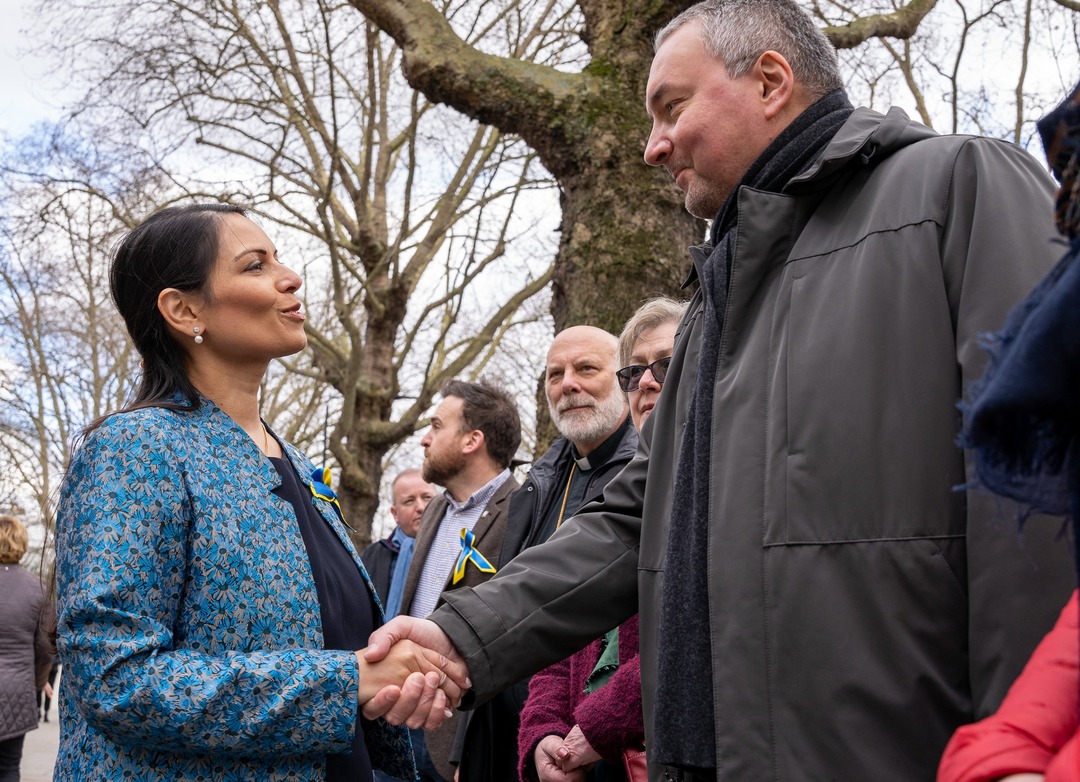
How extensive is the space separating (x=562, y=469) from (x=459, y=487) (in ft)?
3.97

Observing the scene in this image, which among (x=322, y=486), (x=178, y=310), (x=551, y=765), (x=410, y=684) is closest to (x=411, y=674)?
(x=410, y=684)

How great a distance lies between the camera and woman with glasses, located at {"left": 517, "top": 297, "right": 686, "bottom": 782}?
3180 mm

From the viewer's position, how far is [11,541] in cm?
777

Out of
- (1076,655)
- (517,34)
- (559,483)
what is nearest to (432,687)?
(1076,655)

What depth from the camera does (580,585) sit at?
2.85 metres

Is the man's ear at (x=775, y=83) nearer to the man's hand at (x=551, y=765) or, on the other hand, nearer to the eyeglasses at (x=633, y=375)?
the eyeglasses at (x=633, y=375)

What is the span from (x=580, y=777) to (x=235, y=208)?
2.06m

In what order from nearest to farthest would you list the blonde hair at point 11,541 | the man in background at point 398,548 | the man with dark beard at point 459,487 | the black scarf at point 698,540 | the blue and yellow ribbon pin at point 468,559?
1. the black scarf at point 698,540
2. the blue and yellow ribbon pin at point 468,559
3. the man with dark beard at point 459,487
4. the man in background at point 398,548
5. the blonde hair at point 11,541

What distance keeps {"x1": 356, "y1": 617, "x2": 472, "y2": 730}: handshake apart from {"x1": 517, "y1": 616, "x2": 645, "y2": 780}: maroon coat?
19.4 inches

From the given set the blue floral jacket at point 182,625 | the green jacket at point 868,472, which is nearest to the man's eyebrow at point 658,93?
the green jacket at point 868,472

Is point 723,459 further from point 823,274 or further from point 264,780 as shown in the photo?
point 264,780

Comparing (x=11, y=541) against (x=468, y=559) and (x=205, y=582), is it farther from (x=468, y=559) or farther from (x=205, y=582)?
(x=205, y=582)

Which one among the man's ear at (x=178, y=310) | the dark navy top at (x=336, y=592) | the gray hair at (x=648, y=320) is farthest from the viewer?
the gray hair at (x=648, y=320)

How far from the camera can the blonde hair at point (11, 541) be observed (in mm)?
7754
